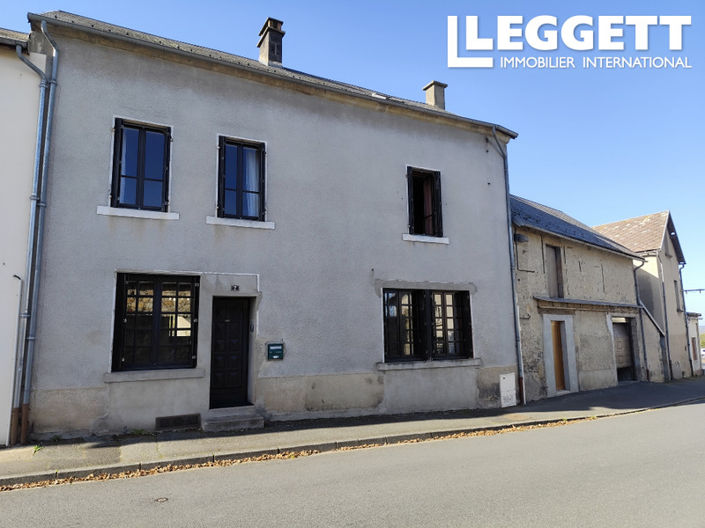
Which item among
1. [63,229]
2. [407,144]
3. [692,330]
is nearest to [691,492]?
[407,144]

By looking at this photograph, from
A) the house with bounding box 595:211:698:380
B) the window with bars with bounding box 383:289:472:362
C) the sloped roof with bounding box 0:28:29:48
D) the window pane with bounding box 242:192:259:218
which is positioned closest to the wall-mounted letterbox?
the window with bars with bounding box 383:289:472:362

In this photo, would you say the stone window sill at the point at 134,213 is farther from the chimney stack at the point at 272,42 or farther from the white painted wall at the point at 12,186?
the chimney stack at the point at 272,42

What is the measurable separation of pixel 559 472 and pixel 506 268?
22.4 ft

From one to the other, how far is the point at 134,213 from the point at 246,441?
4.26m

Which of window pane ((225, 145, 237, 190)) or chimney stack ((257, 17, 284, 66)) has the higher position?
chimney stack ((257, 17, 284, 66))

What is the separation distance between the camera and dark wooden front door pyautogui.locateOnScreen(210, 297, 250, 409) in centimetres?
898

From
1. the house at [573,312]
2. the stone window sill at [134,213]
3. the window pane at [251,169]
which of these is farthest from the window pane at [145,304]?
the house at [573,312]

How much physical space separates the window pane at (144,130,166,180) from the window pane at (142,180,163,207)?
0.11 metres

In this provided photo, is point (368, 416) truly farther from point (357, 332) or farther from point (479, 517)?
point (479, 517)

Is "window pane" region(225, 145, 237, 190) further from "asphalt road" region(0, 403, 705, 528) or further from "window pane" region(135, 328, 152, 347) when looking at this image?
"asphalt road" region(0, 403, 705, 528)

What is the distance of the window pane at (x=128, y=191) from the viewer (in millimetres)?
8398

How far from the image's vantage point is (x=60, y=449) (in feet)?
22.4

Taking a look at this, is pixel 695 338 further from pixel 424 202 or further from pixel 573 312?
pixel 424 202

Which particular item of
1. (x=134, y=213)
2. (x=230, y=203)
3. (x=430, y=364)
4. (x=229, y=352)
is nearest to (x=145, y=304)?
(x=134, y=213)
